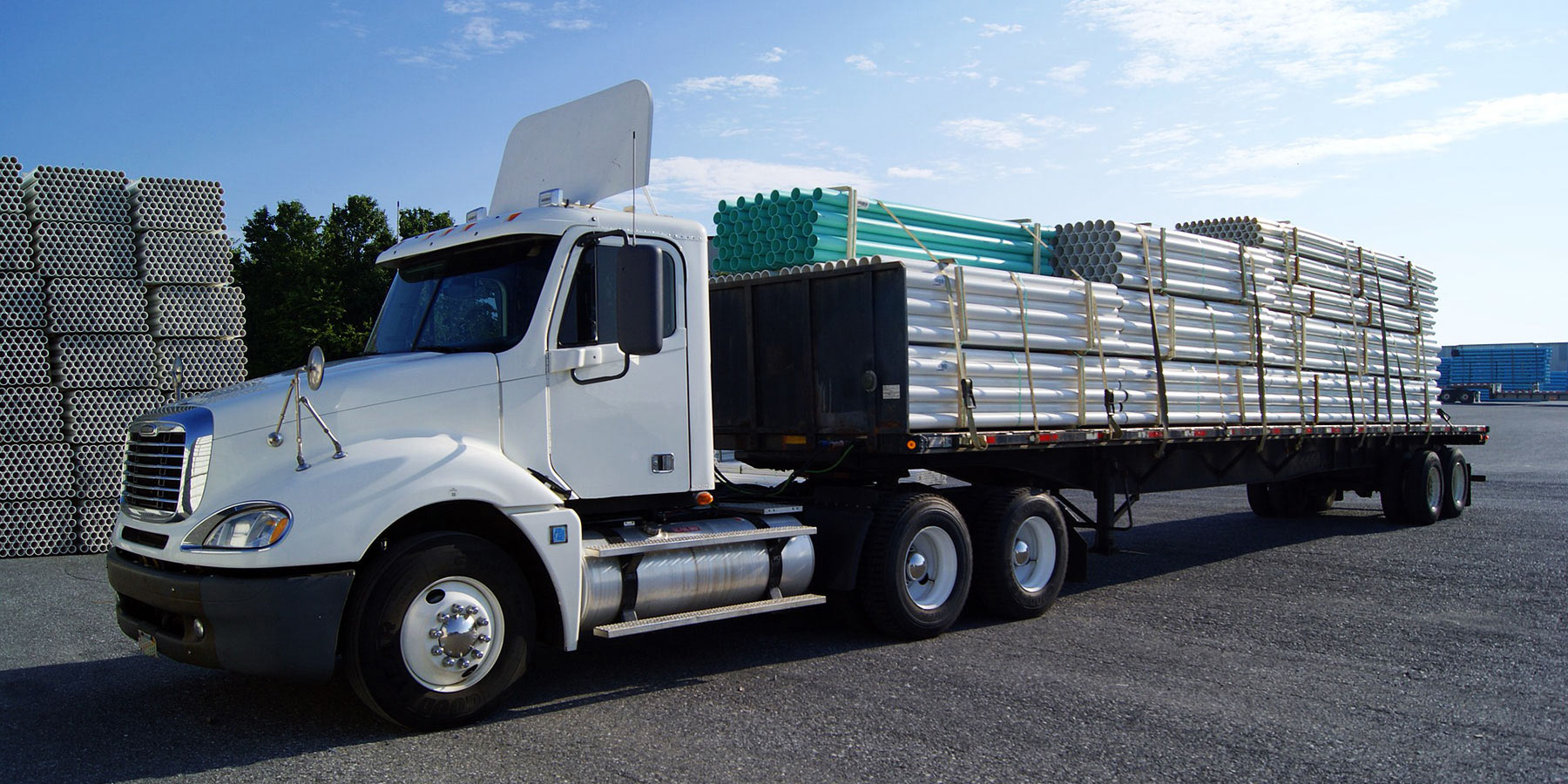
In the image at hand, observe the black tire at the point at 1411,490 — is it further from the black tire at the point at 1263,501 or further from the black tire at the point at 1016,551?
the black tire at the point at 1016,551

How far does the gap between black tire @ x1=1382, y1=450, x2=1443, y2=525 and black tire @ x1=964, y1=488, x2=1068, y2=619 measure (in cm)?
768

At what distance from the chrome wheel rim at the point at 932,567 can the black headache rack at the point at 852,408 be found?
57cm

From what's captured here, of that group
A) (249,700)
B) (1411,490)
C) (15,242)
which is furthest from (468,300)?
(1411,490)

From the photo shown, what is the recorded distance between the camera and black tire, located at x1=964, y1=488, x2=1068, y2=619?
8.54 m

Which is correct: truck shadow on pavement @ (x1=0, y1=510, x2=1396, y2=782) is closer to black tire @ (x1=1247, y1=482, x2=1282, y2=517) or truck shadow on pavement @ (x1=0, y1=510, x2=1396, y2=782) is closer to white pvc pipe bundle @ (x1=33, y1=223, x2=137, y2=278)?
white pvc pipe bundle @ (x1=33, y1=223, x2=137, y2=278)

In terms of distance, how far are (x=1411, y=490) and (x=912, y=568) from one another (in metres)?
9.46

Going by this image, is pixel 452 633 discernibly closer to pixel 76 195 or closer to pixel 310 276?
pixel 76 195

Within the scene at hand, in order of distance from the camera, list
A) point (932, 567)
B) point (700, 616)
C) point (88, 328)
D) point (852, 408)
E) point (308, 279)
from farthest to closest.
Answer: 1. point (308, 279)
2. point (88, 328)
3. point (932, 567)
4. point (852, 408)
5. point (700, 616)

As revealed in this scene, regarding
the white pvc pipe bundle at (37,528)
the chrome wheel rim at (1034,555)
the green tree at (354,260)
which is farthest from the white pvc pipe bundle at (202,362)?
the green tree at (354,260)

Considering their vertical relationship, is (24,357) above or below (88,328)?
below

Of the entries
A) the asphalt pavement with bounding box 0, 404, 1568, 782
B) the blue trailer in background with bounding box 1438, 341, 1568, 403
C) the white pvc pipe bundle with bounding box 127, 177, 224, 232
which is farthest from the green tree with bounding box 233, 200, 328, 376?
the blue trailer in background with bounding box 1438, 341, 1568, 403

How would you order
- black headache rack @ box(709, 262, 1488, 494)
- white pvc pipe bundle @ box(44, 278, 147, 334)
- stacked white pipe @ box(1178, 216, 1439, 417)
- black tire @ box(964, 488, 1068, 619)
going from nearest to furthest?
1. black headache rack @ box(709, 262, 1488, 494)
2. black tire @ box(964, 488, 1068, 619)
3. stacked white pipe @ box(1178, 216, 1439, 417)
4. white pvc pipe bundle @ box(44, 278, 147, 334)

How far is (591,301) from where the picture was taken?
6406mm

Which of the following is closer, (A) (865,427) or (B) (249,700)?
(B) (249,700)
